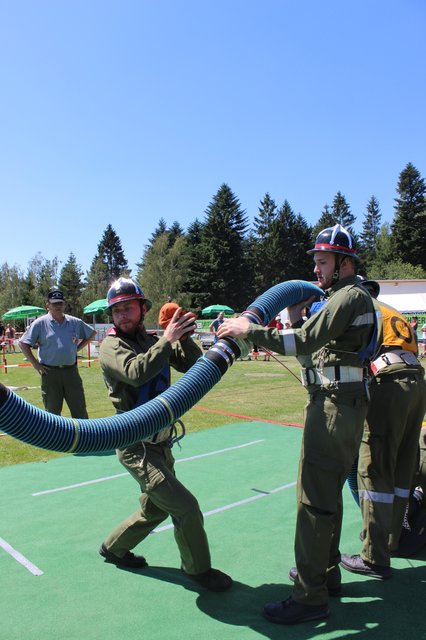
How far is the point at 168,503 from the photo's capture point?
352 cm

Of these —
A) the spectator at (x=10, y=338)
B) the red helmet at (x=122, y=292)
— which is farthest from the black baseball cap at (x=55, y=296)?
the spectator at (x=10, y=338)

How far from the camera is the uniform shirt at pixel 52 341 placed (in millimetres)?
7691

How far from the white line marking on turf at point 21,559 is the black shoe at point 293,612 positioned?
6.00 feet

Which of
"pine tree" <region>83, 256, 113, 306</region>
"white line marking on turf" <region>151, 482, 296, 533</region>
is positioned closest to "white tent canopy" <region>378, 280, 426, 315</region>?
"white line marking on turf" <region>151, 482, 296, 533</region>

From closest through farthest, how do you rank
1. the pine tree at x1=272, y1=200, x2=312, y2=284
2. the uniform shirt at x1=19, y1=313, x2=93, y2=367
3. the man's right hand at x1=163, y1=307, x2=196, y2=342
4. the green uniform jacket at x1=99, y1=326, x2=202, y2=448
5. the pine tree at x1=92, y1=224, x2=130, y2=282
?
the green uniform jacket at x1=99, y1=326, x2=202, y2=448 → the man's right hand at x1=163, y1=307, x2=196, y2=342 → the uniform shirt at x1=19, y1=313, x2=93, y2=367 → the pine tree at x1=272, y1=200, x2=312, y2=284 → the pine tree at x1=92, y1=224, x2=130, y2=282

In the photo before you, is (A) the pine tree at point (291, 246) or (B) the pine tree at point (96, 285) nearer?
(B) the pine tree at point (96, 285)

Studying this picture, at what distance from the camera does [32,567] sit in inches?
159

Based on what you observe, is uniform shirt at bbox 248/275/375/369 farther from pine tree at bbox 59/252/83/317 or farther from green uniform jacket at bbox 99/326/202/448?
pine tree at bbox 59/252/83/317

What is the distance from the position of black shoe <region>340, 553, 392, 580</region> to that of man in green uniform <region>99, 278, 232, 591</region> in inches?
38.7

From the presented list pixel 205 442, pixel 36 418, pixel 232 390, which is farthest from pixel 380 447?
pixel 232 390

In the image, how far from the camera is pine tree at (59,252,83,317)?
243ft

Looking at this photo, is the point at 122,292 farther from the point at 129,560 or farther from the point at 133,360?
the point at 129,560

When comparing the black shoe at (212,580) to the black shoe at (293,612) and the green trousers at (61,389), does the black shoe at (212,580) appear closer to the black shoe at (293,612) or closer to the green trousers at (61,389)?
the black shoe at (293,612)

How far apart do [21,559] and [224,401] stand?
8362 mm
